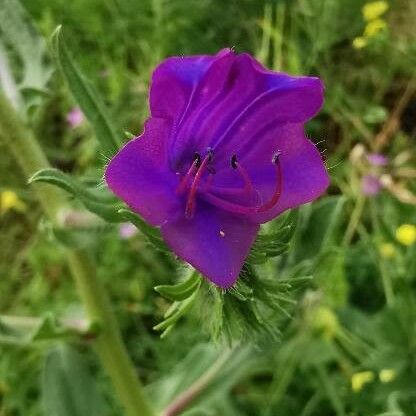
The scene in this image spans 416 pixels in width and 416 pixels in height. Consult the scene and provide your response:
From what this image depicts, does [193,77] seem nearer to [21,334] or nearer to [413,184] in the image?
[21,334]

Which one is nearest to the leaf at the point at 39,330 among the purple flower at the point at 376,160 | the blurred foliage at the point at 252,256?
the blurred foliage at the point at 252,256

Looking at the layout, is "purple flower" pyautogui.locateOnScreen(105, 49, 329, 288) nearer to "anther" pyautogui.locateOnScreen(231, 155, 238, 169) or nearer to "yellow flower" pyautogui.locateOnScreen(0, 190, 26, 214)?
"anther" pyautogui.locateOnScreen(231, 155, 238, 169)

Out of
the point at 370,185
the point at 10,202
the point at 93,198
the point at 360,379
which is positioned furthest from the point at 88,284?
the point at 10,202

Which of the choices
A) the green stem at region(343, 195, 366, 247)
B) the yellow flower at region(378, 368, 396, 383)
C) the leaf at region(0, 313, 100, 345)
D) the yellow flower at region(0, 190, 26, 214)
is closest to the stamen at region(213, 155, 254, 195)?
the leaf at region(0, 313, 100, 345)

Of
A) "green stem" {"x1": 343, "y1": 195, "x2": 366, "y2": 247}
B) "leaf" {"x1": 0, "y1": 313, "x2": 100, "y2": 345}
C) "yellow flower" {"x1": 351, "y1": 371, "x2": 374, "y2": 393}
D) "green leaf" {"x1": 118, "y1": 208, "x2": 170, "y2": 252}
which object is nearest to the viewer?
"green leaf" {"x1": 118, "y1": 208, "x2": 170, "y2": 252}

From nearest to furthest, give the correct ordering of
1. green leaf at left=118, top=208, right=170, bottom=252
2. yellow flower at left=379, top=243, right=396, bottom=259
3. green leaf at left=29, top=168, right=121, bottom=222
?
green leaf at left=118, top=208, right=170, bottom=252, green leaf at left=29, top=168, right=121, bottom=222, yellow flower at left=379, top=243, right=396, bottom=259
